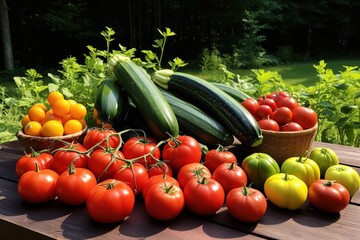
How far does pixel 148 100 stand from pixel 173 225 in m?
0.79

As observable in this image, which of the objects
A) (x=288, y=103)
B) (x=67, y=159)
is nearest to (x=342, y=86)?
(x=288, y=103)

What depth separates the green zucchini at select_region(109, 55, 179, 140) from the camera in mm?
1865

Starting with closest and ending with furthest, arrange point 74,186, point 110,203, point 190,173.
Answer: point 110,203 < point 74,186 < point 190,173

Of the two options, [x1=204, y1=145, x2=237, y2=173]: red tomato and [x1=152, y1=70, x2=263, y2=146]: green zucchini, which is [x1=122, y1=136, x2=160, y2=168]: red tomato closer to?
[x1=204, y1=145, x2=237, y2=173]: red tomato

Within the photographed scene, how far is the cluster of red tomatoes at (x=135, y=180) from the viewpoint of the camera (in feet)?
4.40

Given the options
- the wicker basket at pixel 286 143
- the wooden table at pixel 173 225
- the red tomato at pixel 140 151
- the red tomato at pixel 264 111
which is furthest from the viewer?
the red tomato at pixel 264 111

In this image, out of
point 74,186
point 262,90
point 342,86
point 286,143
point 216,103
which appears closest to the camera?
point 74,186

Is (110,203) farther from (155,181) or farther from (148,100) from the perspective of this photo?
(148,100)

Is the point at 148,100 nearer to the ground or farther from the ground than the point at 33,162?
farther from the ground

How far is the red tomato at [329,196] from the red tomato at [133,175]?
0.66 m

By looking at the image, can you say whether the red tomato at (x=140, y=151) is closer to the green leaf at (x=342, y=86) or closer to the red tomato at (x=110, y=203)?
the red tomato at (x=110, y=203)

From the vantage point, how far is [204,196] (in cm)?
136

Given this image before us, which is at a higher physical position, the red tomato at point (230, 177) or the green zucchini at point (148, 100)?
the green zucchini at point (148, 100)


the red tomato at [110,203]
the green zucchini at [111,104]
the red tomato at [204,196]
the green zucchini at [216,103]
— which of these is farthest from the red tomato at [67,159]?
the green zucchini at [216,103]
